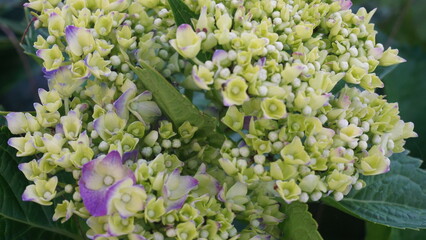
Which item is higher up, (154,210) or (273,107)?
(273,107)

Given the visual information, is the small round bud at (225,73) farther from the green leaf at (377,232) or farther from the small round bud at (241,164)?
the green leaf at (377,232)

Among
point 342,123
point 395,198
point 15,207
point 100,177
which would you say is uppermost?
point 342,123

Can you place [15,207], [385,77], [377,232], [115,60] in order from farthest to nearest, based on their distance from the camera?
1. [385,77]
2. [377,232]
3. [15,207]
4. [115,60]

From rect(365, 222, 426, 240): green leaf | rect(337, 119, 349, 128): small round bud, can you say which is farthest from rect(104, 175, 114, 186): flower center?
rect(365, 222, 426, 240): green leaf

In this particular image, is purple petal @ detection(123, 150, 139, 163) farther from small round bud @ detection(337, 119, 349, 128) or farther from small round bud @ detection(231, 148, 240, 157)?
small round bud @ detection(337, 119, 349, 128)

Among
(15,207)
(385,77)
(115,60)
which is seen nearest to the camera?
(115,60)

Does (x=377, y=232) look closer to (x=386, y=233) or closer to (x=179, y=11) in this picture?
(x=386, y=233)

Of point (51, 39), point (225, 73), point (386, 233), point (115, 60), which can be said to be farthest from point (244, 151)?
point (386, 233)
